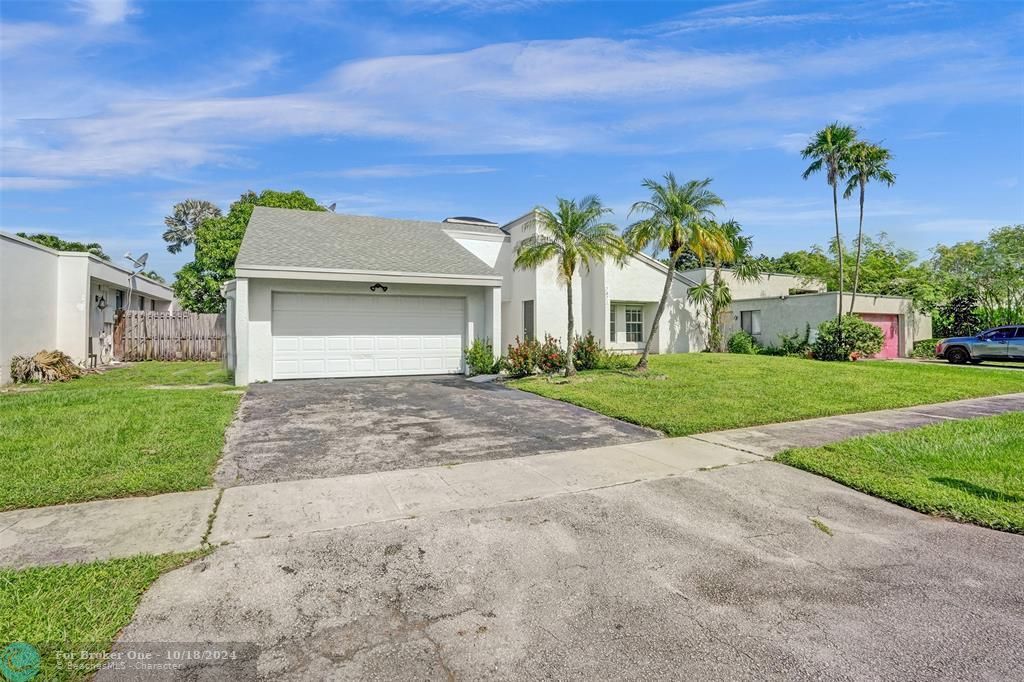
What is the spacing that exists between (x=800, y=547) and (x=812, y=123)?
23.5m

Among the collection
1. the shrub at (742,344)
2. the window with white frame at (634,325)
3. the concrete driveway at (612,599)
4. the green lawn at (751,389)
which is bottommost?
the concrete driveway at (612,599)

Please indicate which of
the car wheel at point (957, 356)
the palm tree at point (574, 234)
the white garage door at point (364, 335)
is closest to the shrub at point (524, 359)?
the palm tree at point (574, 234)

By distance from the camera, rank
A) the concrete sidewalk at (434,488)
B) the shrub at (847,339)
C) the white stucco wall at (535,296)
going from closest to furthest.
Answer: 1. the concrete sidewalk at (434,488)
2. the white stucco wall at (535,296)
3. the shrub at (847,339)

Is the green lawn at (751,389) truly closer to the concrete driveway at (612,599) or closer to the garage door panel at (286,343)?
the concrete driveway at (612,599)

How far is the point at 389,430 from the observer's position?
7.90m

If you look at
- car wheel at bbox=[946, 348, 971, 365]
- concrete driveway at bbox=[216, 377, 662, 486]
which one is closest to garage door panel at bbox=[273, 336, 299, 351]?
concrete driveway at bbox=[216, 377, 662, 486]

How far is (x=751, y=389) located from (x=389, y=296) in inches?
391

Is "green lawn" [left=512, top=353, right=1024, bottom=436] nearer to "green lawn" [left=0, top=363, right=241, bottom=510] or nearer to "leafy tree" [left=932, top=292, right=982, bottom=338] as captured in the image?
"green lawn" [left=0, top=363, right=241, bottom=510]

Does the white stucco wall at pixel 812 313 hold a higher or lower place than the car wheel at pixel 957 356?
higher

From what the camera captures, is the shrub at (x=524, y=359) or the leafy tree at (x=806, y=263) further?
the leafy tree at (x=806, y=263)

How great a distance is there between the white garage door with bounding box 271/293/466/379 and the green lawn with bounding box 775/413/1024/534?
1061cm

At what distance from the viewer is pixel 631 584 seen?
333cm

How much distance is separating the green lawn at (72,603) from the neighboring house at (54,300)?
13.5m

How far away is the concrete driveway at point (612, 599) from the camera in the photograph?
255 centimetres
